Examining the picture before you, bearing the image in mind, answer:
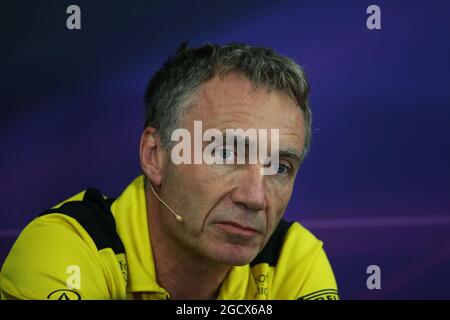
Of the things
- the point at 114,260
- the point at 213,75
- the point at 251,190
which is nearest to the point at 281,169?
the point at 251,190

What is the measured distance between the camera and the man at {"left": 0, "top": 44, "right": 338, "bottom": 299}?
1.25 meters

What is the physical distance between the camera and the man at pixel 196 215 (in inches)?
49.4

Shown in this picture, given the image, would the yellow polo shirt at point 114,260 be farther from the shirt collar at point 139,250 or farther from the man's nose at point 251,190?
the man's nose at point 251,190

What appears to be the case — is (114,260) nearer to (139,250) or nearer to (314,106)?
(139,250)

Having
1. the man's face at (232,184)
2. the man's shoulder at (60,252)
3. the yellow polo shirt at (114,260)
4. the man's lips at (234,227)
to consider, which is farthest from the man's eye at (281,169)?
the man's shoulder at (60,252)

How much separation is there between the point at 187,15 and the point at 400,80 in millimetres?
493

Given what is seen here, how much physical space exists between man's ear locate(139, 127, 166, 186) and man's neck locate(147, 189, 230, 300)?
6 centimetres

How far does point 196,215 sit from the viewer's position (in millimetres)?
1304

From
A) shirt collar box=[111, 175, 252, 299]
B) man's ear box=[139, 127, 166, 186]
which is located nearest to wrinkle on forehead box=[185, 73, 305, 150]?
man's ear box=[139, 127, 166, 186]

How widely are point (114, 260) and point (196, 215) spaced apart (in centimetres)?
18

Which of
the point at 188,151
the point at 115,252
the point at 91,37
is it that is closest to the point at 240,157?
the point at 188,151

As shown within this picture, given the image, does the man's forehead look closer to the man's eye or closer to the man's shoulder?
the man's eye

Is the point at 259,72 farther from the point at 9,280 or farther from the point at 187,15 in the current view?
the point at 9,280

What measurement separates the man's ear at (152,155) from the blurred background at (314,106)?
0.11m
